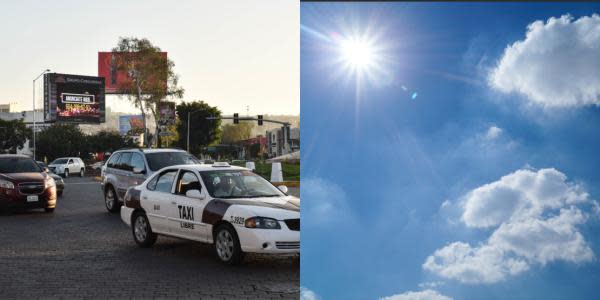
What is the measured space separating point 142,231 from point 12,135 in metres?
82.8

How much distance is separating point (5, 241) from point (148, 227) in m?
2.95

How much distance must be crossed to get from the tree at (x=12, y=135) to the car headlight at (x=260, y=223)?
84.9 meters

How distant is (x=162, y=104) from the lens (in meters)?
67.2

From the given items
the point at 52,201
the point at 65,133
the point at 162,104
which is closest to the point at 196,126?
the point at 65,133

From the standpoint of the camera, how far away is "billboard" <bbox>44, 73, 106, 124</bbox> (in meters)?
77.1

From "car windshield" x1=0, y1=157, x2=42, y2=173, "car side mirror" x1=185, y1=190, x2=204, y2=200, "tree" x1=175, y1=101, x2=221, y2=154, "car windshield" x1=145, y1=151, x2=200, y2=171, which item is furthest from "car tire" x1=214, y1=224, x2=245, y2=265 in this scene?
"tree" x1=175, y1=101, x2=221, y2=154

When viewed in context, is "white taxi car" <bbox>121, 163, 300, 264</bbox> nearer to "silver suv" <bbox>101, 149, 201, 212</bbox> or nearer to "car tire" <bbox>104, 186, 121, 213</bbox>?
"silver suv" <bbox>101, 149, 201, 212</bbox>

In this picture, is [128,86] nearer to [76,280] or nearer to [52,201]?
[52,201]

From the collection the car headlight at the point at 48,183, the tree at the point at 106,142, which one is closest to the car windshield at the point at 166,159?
the car headlight at the point at 48,183

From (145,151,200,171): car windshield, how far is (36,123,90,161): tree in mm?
66075

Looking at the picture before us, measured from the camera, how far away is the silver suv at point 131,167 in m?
17.2

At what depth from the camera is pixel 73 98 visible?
78312 millimetres

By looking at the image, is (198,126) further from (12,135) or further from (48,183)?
(48,183)

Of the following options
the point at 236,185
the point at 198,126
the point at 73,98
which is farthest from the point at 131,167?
the point at 198,126
